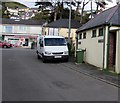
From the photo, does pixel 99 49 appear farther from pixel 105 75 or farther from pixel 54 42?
pixel 105 75

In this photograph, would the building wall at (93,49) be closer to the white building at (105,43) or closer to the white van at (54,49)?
the white building at (105,43)

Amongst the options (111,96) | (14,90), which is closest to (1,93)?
(14,90)

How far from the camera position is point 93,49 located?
24.5m

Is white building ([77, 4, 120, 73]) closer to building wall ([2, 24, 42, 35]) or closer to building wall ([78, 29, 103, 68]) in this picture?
building wall ([78, 29, 103, 68])

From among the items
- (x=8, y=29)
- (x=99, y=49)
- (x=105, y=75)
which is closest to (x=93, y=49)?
(x=99, y=49)

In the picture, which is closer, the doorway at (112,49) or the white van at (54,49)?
the doorway at (112,49)

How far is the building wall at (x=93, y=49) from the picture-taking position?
22.8 meters

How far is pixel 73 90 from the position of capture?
11914 millimetres

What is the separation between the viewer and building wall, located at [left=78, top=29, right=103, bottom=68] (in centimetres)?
2277

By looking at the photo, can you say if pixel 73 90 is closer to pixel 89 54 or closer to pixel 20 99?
pixel 20 99

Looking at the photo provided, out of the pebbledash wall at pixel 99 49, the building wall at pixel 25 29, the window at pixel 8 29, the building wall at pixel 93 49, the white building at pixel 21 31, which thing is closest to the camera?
the pebbledash wall at pixel 99 49

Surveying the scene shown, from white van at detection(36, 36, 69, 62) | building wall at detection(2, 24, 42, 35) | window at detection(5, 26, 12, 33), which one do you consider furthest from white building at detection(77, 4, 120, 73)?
window at detection(5, 26, 12, 33)

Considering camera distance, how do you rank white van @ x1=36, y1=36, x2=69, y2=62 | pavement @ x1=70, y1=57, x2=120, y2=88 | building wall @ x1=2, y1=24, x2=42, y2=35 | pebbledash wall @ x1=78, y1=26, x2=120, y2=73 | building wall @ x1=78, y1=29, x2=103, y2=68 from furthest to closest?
1. building wall @ x1=2, y1=24, x2=42, y2=35
2. white van @ x1=36, y1=36, x2=69, y2=62
3. building wall @ x1=78, y1=29, x2=103, y2=68
4. pebbledash wall @ x1=78, y1=26, x2=120, y2=73
5. pavement @ x1=70, y1=57, x2=120, y2=88

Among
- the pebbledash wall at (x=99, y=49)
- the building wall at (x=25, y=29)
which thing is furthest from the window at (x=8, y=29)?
the pebbledash wall at (x=99, y=49)
